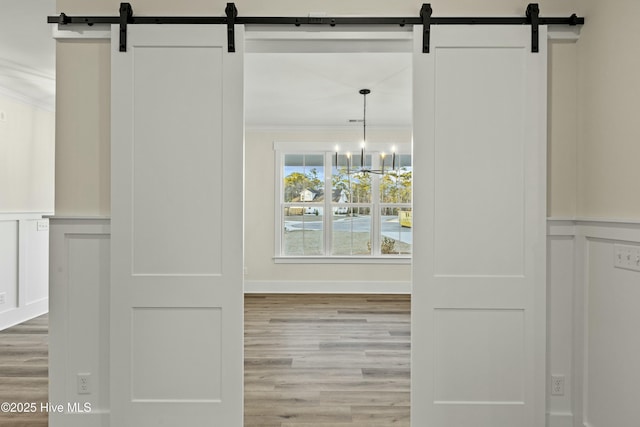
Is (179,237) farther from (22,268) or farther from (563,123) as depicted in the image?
(22,268)

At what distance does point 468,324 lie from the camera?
2098 millimetres

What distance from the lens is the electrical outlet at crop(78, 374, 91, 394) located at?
2.13 m

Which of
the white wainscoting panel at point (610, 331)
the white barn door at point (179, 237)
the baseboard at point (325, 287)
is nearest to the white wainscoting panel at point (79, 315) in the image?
the white barn door at point (179, 237)

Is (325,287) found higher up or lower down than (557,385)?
lower down

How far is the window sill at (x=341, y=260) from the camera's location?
611 cm

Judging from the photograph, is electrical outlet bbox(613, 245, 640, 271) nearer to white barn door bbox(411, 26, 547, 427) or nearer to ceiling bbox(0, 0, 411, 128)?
white barn door bbox(411, 26, 547, 427)

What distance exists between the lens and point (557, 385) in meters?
2.16

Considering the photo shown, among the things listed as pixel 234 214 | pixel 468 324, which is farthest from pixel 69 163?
pixel 468 324

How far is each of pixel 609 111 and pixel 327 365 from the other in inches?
98.5

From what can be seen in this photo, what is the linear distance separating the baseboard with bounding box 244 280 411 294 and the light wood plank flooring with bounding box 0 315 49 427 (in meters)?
→ 2.72

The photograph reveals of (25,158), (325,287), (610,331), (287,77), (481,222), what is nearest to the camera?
(610,331)

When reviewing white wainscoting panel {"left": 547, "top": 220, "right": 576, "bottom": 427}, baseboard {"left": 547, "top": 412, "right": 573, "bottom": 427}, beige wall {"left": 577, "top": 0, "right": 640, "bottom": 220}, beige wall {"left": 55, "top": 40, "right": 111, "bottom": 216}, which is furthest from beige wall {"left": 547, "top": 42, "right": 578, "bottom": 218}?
beige wall {"left": 55, "top": 40, "right": 111, "bottom": 216}

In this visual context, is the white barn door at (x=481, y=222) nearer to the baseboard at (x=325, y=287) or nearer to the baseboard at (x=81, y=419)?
the baseboard at (x=81, y=419)

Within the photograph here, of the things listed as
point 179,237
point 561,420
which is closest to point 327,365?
point 561,420
